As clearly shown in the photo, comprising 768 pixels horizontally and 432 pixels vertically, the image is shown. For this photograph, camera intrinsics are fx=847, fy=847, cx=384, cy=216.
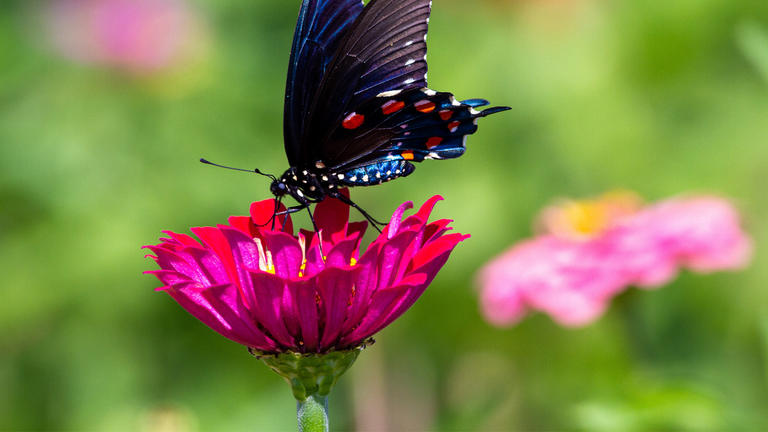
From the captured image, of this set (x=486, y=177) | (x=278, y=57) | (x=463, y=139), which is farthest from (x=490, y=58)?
(x=463, y=139)

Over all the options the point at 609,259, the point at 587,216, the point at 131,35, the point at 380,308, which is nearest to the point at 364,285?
the point at 380,308

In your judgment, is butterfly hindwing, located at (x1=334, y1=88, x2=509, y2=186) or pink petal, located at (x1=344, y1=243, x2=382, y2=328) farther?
butterfly hindwing, located at (x1=334, y1=88, x2=509, y2=186)

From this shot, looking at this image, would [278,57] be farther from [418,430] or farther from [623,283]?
[623,283]

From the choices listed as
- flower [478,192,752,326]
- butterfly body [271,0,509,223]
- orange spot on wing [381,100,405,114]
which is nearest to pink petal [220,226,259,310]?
butterfly body [271,0,509,223]

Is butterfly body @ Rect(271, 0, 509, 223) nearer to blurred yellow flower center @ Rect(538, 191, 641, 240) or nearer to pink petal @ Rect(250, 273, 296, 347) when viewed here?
pink petal @ Rect(250, 273, 296, 347)

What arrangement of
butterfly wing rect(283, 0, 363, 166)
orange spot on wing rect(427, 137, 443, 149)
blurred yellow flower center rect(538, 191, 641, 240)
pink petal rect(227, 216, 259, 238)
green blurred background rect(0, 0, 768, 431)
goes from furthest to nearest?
green blurred background rect(0, 0, 768, 431) < blurred yellow flower center rect(538, 191, 641, 240) < orange spot on wing rect(427, 137, 443, 149) < butterfly wing rect(283, 0, 363, 166) < pink petal rect(227, 216, 259, 238)

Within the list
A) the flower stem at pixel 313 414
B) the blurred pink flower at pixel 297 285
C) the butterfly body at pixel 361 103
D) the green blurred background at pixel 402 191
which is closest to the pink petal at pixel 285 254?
the blurred pink flower at pixel 297 285

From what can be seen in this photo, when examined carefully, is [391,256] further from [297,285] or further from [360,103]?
[360,103]

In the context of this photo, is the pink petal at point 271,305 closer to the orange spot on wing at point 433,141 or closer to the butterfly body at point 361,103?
the butterfly body at point 361,103
